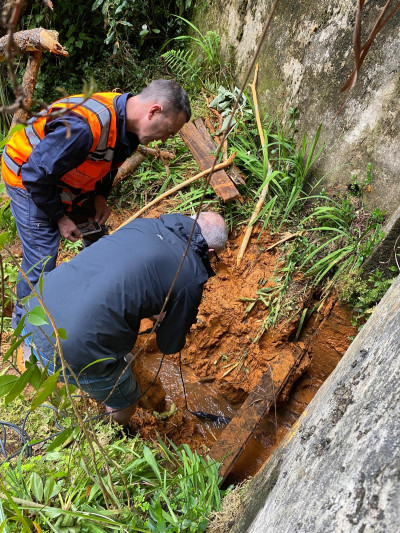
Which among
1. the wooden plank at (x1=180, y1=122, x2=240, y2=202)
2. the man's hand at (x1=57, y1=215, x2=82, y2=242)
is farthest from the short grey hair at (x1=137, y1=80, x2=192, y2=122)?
the wooden plank at (x1=180, y1=122, x2=240, y2=202)

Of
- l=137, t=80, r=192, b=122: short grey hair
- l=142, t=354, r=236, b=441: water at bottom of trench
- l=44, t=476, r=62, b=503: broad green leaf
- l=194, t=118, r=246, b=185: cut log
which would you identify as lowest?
l=142, t=354, r=236, b=441: water at bottom of trench

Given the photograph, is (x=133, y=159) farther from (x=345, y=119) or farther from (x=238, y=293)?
(x=345, y=119)

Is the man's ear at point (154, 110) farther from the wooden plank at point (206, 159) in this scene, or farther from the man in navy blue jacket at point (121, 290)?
the wooden plank at point (206, 159)

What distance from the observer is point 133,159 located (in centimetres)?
415

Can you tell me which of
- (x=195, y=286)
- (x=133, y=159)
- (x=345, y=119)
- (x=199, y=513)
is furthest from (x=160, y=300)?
(x=133, y=159)

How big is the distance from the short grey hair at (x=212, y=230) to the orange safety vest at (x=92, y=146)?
2.38 feet

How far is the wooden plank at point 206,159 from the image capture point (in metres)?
3.74

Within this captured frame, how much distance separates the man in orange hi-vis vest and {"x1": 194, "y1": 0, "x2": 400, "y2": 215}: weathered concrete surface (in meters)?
1.22

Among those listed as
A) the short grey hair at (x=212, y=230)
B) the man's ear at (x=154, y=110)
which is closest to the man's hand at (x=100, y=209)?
the man's ear at (x=154, y=110)

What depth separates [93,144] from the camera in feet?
8.19

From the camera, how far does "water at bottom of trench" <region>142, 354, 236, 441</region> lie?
3482mm

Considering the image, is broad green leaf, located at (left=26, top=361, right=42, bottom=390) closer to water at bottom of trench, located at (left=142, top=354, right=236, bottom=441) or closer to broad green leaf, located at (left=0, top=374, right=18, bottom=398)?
broad green leaf, located at (left=0, top=374, right=18, bottom=398)

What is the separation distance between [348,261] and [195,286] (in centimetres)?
129

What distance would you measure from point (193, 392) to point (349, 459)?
8.58 ft
